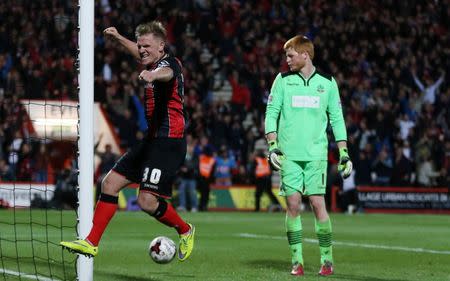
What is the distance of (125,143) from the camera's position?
88.6 ft

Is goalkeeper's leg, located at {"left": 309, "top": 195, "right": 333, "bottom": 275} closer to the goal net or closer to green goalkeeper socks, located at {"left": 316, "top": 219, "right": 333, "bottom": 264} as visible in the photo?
green goalkeeper socks, located at {"left": 316, "top": 219, "right": 333, "bottom": 264}

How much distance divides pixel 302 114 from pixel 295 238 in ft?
3.95

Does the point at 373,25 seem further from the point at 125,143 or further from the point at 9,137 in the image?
the point at 9,137

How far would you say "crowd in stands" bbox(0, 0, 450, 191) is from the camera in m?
26.7

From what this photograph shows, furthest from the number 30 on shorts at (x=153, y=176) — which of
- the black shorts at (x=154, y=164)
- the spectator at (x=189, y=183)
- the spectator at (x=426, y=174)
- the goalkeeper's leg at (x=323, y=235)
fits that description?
the spectator at (x=426, y=174)

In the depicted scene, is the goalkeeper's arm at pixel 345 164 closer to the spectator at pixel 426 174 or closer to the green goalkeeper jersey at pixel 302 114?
the green goalkeeper jersey at pixel 302 114

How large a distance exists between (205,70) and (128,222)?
36.2 feet

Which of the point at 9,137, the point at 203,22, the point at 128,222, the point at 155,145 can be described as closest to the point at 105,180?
the point at 155,145

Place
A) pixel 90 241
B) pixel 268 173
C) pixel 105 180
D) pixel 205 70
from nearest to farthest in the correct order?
pixel 90 241 → pixel 105 180 → pixel 268 173 → pixel 205 70

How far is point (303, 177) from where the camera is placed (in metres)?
10.7

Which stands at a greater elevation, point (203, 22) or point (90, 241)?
point (203, 22)

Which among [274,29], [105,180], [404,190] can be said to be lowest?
[404,190]

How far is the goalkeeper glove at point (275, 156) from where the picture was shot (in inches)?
412

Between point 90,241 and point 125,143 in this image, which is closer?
point 90,241
